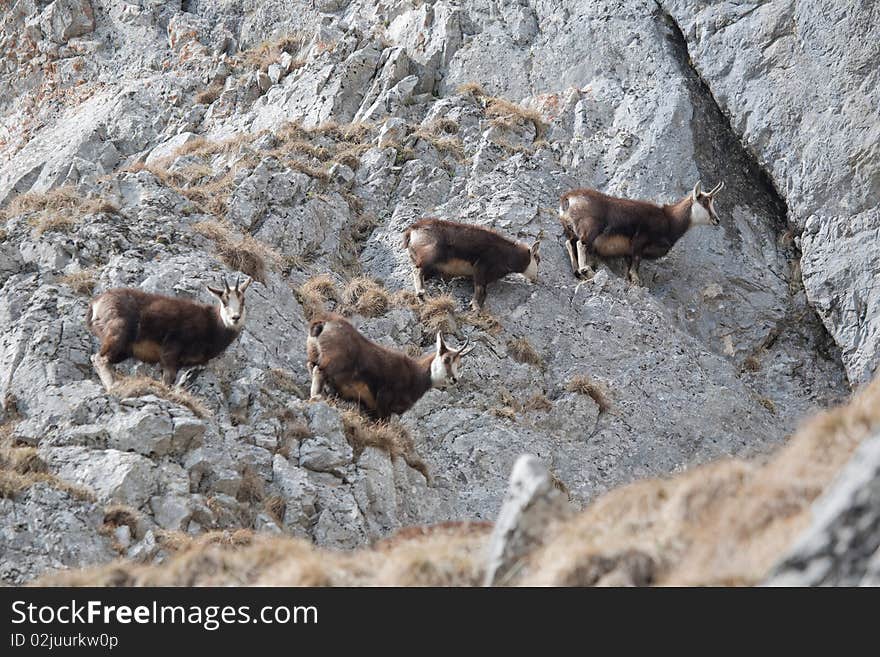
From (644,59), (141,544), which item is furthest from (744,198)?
(141,544)

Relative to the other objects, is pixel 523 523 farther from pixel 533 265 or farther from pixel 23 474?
pixel 533 265

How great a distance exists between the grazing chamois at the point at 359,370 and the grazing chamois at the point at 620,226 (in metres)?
7.27

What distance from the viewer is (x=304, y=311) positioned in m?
20.9

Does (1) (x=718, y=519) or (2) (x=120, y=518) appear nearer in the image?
(1) (x=718, y=519)

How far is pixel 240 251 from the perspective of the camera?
68.4ft

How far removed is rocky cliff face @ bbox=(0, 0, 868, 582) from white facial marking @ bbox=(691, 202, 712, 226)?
3.77 feet

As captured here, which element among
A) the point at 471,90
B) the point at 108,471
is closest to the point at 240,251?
the point at 108,471

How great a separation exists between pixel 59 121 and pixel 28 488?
73.6 feet

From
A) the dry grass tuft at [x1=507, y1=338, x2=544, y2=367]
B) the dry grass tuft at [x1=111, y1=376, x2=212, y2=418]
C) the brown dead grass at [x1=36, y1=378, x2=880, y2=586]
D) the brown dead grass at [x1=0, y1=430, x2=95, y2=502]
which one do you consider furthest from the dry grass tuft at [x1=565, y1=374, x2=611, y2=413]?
the brown dead grass at [x1=36, y1=378, x2=880, y2=586]

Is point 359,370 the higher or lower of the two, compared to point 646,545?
lower

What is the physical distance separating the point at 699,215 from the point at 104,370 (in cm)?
1450

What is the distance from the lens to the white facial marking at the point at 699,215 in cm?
2444

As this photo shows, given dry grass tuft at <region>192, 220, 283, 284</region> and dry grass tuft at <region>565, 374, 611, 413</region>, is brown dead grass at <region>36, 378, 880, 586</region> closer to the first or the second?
dry grass tuft at <region>565, 374, 611, 413</region>

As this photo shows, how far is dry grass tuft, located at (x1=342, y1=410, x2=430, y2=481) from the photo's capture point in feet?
55.0
